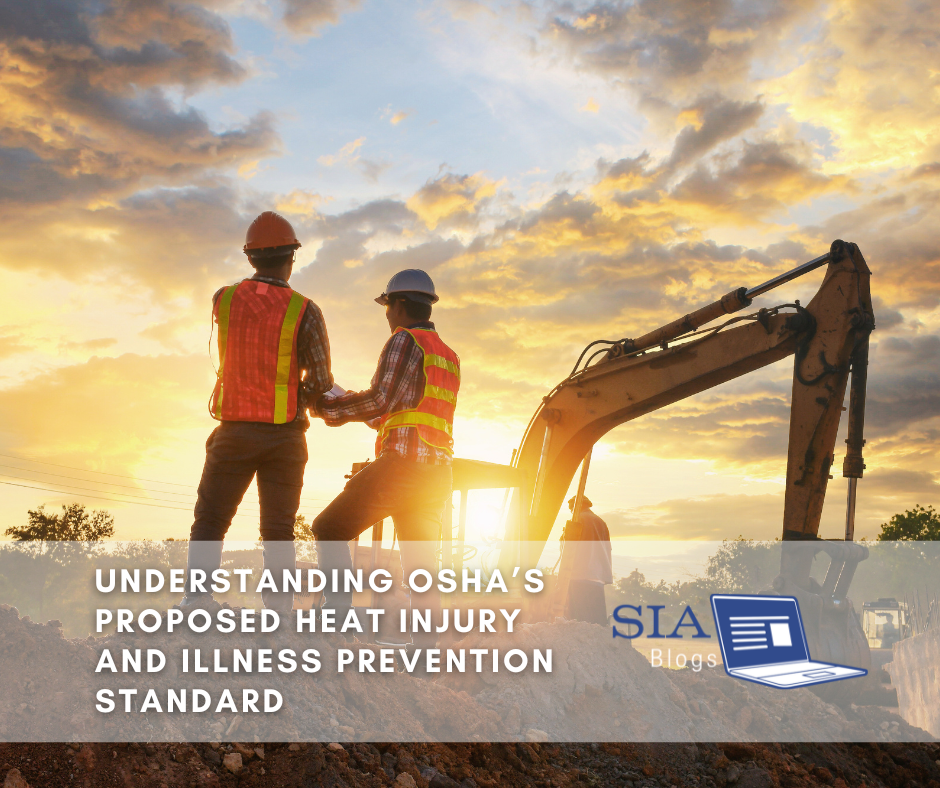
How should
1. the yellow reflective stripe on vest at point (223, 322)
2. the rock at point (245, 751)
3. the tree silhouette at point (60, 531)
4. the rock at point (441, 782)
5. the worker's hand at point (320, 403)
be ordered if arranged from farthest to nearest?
the tree silhouette at point (60, 531) → the worker's hand at point (320, 403) → the yellow reflective stripe on vest at point (223, 322) → the rock at point (441, 782) → the rock at point (245, 751)

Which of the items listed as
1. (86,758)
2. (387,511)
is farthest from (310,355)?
(86,758)

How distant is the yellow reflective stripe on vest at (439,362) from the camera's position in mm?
4628

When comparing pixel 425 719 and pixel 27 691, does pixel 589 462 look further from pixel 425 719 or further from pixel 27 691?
pixel 27 691

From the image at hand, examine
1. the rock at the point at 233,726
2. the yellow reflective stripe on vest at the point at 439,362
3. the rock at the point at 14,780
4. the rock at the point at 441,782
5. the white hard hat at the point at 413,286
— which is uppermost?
the white hard hat at the point at 413,286

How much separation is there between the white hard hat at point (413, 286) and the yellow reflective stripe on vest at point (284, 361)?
2.60 feet

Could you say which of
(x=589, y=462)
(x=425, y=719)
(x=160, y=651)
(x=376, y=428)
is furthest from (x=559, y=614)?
(x=160, y=651)

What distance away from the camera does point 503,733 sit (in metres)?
5.33

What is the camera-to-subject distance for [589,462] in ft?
33.7

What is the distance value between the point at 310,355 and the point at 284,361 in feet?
0.59

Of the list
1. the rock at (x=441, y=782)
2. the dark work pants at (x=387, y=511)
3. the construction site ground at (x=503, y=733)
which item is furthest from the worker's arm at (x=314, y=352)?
the rock at (x=441, y=782)

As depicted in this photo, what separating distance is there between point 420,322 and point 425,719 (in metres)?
2.43

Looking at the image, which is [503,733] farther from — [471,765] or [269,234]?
[269,234]

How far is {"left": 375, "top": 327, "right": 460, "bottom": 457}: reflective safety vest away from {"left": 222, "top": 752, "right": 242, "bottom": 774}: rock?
5.93 ft

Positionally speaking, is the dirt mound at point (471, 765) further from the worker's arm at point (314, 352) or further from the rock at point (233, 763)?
the worker's arm at point (314, 352)
